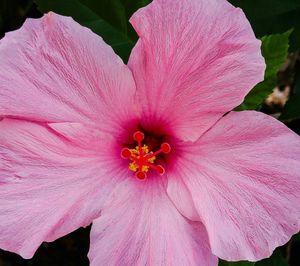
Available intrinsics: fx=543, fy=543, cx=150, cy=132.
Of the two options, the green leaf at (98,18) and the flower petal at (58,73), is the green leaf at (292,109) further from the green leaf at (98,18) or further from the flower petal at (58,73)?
the flower petal at (58,73)

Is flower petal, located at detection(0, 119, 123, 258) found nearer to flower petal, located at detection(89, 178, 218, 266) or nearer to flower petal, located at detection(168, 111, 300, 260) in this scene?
flower petal, located at detection(89, 178, 218, 266)

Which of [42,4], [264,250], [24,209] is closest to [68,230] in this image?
[24,209]

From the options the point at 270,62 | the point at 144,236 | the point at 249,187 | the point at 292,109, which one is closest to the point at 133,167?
the point at 144,236

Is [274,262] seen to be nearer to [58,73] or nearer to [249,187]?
[249,187]

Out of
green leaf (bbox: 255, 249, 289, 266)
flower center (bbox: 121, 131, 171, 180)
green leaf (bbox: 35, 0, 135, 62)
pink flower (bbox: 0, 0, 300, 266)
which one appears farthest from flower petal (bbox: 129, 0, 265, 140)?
green leaf (bbox: 255, 249, 289, 266)

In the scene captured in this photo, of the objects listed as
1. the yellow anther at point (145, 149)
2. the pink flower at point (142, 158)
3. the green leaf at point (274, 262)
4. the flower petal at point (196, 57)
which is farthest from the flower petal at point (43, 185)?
the green leaf at point (274, 262)

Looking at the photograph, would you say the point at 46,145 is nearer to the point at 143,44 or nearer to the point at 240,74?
the point at 143,44
